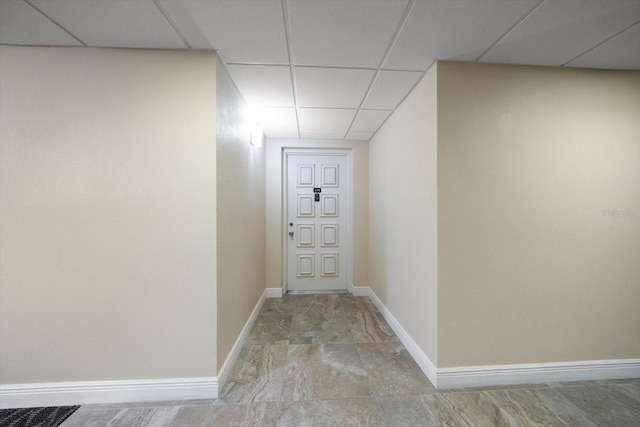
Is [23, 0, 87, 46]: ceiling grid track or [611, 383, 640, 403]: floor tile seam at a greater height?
[23, 0, 87, 46]: ceiling grid track

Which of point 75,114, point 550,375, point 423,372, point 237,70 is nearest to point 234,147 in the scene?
point 237,70

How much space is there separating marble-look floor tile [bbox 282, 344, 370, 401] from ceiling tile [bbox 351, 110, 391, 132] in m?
2.48

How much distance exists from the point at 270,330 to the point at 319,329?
54cm

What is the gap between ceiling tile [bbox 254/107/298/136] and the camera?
8.73 feet

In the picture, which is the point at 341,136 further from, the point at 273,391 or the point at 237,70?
the point at 273,391

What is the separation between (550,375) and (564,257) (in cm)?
92

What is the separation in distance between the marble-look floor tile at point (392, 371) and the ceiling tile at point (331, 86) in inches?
95.3

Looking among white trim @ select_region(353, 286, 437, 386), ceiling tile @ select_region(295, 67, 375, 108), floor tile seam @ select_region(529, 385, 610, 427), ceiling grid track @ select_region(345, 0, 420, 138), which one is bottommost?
floor tile seam @ select_region(529, 385, 610, 427)

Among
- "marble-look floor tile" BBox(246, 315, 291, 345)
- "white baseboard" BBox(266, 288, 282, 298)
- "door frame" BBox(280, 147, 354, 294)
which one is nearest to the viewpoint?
"marble-look floor tile" BBox(246, 315, 291, 345)

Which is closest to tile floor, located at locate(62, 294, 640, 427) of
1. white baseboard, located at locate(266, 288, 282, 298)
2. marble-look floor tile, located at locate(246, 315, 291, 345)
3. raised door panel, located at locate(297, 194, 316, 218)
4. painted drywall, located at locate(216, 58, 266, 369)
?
marble-look floor tile, located at locate(246, 315, 291, 345)

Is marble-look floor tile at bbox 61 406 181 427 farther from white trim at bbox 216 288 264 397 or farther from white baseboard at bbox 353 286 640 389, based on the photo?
white baseboard at bbox 353 286 640 389

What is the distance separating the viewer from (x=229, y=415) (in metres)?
1.59

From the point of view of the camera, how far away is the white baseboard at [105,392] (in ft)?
5.37

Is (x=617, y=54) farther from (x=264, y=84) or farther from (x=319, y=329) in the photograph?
(x=319, y=329)
